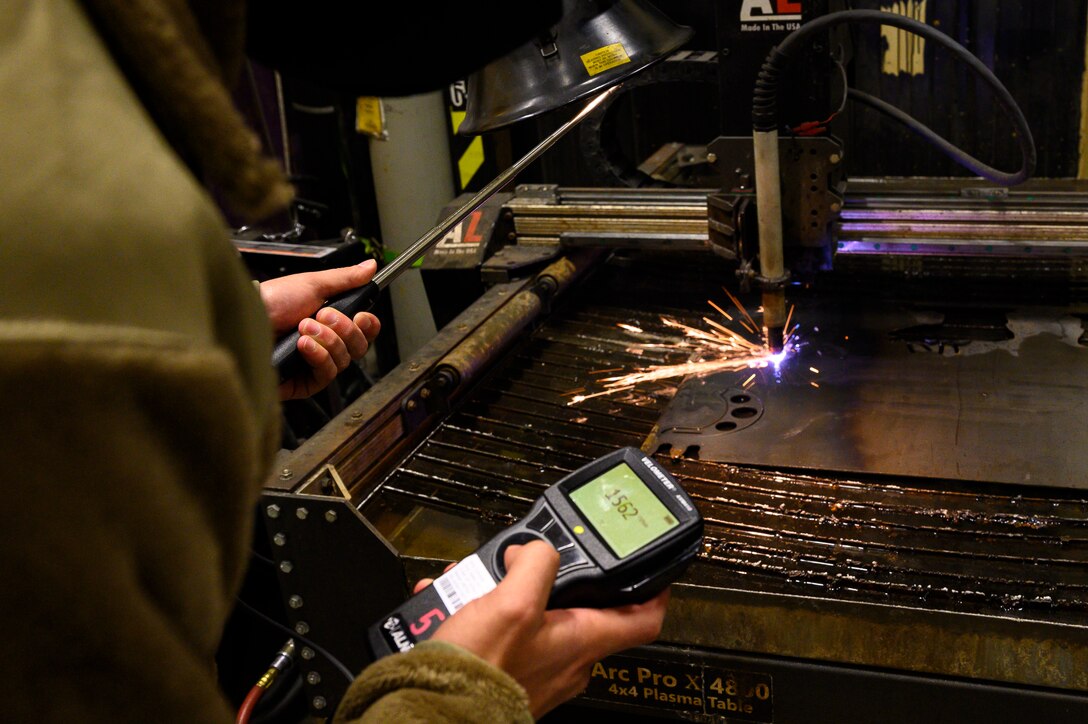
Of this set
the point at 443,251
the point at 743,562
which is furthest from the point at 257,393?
the point at 443,251

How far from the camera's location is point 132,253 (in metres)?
0.49

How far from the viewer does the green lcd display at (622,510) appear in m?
1.13

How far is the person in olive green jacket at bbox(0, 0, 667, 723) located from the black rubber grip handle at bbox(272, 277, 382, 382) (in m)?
0.94

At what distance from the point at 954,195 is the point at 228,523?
6.96 feet

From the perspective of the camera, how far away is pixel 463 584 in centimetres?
108

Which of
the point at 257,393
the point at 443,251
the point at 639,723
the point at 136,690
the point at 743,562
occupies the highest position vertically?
the point at 257,393

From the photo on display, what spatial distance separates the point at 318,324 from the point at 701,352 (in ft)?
2.95

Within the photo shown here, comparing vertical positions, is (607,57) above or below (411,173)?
above

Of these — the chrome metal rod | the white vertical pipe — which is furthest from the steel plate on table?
the white vertical pipe

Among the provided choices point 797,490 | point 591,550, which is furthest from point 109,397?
point 797,490

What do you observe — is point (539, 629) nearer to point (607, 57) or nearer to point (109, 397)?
point (109, 397)

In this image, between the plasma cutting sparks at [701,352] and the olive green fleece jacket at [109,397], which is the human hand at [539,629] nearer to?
the olive green fleece jacket at [109,397]

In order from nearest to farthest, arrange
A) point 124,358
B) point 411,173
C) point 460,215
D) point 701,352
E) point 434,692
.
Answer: point 124,358 < point 434,692 < point 460,215 < point 701,352 < point 411,173

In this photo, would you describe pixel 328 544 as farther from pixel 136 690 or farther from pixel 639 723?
pixel 136 690
